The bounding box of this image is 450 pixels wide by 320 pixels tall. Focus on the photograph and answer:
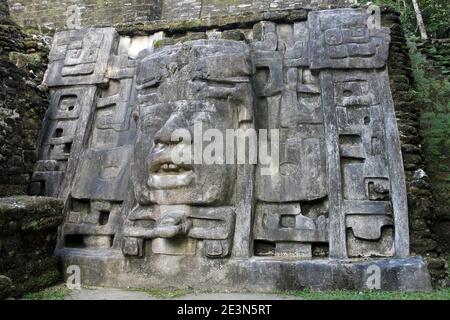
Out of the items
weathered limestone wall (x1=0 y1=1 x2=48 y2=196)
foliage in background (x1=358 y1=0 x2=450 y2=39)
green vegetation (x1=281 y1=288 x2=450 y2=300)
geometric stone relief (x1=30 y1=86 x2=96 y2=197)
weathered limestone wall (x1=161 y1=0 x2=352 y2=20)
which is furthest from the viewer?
foliage in background (x1=358 y1=0 x2=450 y2=39)

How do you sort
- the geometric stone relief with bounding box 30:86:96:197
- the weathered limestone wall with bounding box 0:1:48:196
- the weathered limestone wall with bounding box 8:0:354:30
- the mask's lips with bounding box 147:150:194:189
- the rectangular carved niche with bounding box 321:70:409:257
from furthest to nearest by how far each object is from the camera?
the weathered limestone wall with bounding box 8:0:354:30 < the geometric stone relief with bounding box 30:86:96:197 < the weathered limestone wall with bounding box 0:1:48:196 < the mask's lips with bounding box 147:150:194:189 < the rectangular carved niche with bounding box 321:70:409:257

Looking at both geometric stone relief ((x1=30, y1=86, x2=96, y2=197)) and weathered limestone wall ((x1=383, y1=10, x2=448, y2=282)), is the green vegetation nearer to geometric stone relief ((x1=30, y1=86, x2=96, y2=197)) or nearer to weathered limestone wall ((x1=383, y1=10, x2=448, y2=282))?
weathered limestone wall ((x1=383, y1=10, x2=448, y2=282))

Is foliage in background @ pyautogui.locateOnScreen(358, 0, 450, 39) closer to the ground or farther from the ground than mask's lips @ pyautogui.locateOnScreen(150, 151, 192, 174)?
farther from the ground

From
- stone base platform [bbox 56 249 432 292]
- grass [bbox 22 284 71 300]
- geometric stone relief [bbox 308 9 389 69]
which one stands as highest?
geometric stone relief [bbox 308 9 389 69]

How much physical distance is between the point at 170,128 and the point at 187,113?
0.92 ft

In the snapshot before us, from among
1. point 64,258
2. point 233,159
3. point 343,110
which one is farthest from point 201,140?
point 64,258

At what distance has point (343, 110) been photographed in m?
5.61

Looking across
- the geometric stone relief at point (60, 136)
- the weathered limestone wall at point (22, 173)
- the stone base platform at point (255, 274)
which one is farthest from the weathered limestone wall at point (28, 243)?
the geometric stone relief at point (60, 136)

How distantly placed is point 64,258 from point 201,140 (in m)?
2.21

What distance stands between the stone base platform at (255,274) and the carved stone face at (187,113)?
731 millimetres

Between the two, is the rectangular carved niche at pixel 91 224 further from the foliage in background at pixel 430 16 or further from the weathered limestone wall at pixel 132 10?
the foliage in background at pixel 430 16

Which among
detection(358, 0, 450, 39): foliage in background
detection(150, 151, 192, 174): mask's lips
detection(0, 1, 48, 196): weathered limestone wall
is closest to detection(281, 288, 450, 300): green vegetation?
detection(150, 151, 192, 174): mask's lips

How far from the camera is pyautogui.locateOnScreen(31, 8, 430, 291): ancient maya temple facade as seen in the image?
194 inches

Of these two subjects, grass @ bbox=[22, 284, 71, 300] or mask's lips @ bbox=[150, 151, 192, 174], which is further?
mask's lips @ bbox=[150, 151, 192, 174]
